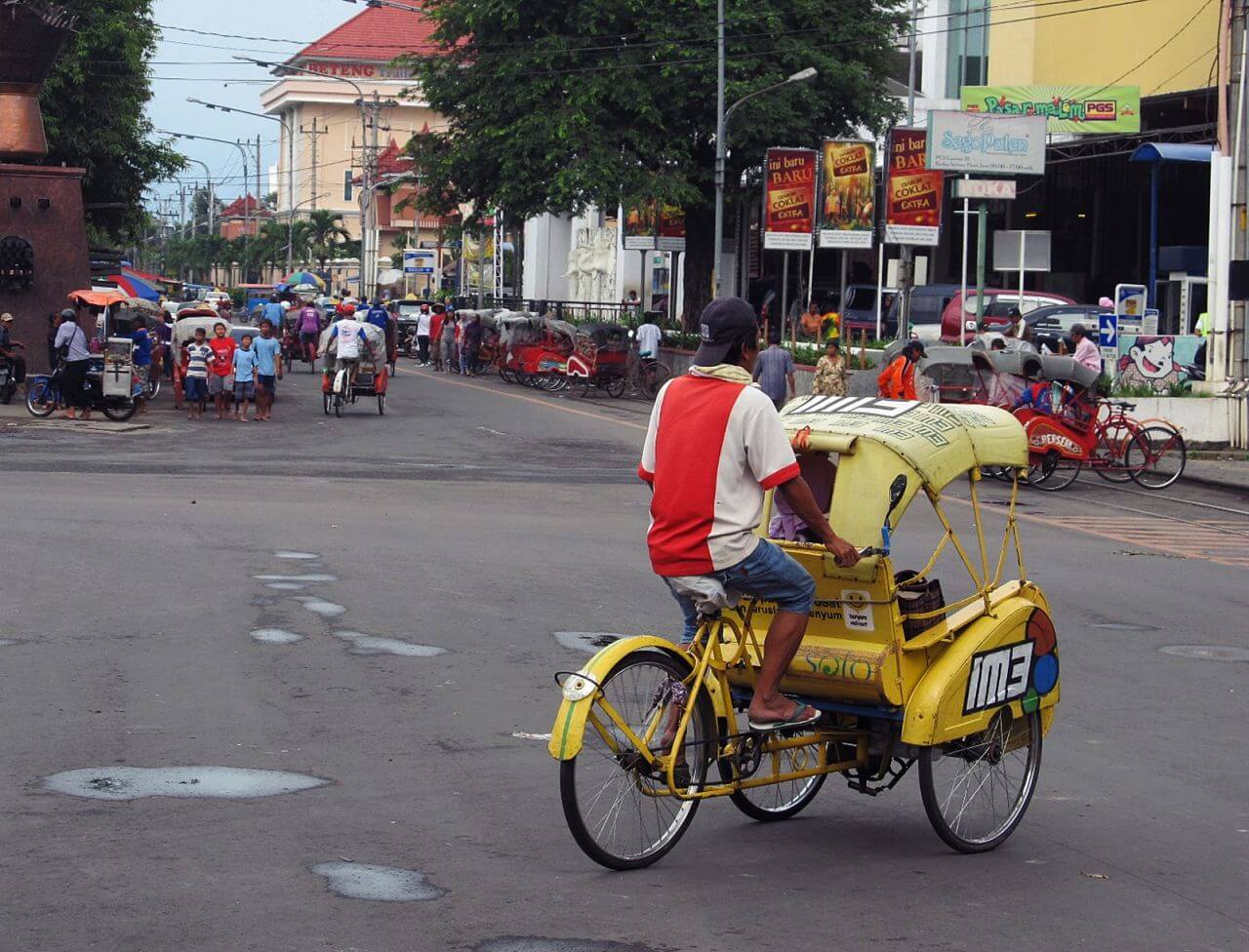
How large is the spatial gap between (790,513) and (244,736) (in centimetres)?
261

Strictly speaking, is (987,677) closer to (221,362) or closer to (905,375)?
(905,375)

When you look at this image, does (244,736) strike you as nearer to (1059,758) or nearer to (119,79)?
(1059,758)

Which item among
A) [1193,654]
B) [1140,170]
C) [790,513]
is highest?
[1140,170]

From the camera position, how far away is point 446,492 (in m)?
18.4

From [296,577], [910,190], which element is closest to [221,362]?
[910,190]

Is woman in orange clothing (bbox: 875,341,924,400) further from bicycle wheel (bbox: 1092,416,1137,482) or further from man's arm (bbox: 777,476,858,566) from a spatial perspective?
man's arm (bbox: 777,476,858,566)

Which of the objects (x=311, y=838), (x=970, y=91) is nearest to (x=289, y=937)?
(x=311, y=838)

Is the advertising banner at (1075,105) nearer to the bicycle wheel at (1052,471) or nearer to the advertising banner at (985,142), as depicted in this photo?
the advertising banner at (985,142)

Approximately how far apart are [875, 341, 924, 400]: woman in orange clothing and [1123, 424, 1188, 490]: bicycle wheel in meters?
3.05

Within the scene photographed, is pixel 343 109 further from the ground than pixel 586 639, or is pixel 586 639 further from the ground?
pixel 343 109

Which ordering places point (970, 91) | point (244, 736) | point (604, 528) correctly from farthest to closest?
1. point (970, 91)
2. point (604, 528)
3. point (244, 736)

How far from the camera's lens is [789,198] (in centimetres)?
3669

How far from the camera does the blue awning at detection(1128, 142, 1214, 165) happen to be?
131ft

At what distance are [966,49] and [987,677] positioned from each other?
5720 cm
